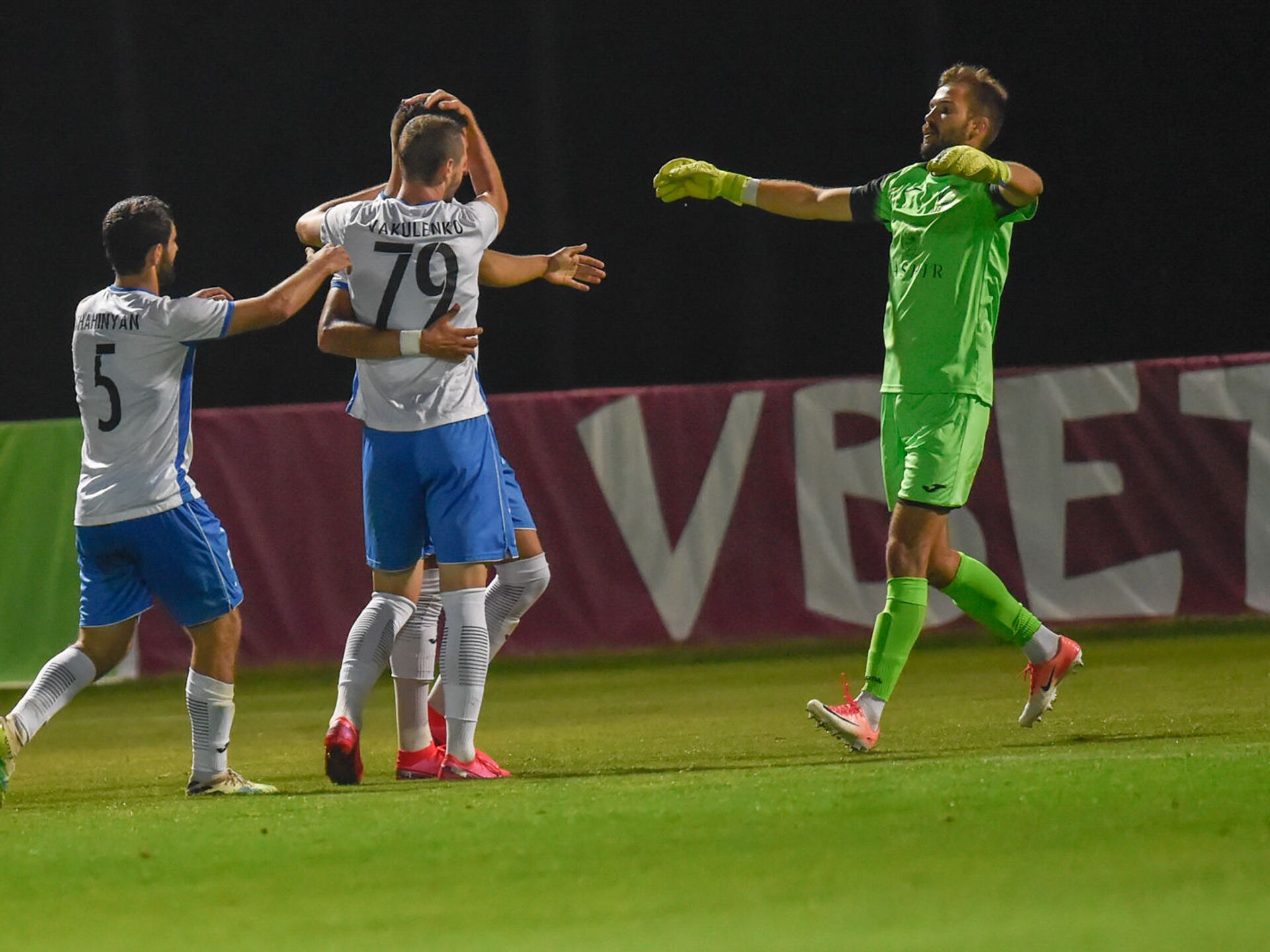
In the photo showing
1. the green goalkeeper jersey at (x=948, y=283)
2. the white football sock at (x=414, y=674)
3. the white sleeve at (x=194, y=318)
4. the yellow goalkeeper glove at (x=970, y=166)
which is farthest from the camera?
the green goalkeeper jersey at (x=948, y=283)

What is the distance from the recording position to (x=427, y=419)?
18.2 feet

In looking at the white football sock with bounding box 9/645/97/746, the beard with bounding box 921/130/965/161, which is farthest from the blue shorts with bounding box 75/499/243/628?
the beard with bounding box 921/130/965/161

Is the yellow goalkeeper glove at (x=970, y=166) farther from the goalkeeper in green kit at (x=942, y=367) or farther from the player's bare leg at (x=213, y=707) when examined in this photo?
the player's bare leg at (x=213, y=707)

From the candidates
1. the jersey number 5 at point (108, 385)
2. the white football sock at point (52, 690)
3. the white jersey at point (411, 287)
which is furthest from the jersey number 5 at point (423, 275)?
the white football sock at point (52, 690)

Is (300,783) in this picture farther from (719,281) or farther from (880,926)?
(719,281)

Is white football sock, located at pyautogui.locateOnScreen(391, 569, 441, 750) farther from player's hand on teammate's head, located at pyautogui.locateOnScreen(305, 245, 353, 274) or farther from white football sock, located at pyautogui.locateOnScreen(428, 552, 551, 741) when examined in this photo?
player's hand on teammate's head, located at pyautogui.locateOnScreen(305, 245, 353, 274)

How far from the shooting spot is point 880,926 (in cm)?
324

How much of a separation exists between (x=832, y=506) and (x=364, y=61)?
6.76m

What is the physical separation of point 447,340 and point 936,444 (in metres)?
1.61

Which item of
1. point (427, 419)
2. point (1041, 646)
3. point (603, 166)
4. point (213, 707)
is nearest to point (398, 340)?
point (427, 419)

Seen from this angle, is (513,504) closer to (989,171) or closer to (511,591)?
(511,591)

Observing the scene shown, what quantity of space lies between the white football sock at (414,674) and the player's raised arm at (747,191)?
162cm

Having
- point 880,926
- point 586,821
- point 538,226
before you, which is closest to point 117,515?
point 586,821

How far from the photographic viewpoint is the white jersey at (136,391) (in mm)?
5426
